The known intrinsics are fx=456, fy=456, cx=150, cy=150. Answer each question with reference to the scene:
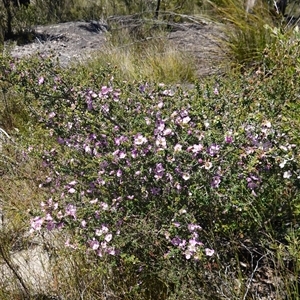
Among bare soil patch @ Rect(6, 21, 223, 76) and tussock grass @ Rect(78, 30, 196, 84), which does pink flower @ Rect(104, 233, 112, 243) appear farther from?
bare soil patch @ Rect(6, 21, 223, 76)

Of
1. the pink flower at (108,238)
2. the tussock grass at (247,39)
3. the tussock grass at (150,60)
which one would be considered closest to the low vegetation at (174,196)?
the pink flower at (108,238)

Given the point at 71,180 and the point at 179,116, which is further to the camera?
the point at 71,180

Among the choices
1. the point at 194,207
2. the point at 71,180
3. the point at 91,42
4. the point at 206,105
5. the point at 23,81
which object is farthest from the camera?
the point at 91,42

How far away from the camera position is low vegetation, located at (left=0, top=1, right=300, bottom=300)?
172cm

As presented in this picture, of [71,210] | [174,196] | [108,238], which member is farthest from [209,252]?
[71,210]

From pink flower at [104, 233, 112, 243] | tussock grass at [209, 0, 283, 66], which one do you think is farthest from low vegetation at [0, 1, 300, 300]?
tussock grass at [209, 0, 283, 66]

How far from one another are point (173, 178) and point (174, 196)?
84mm

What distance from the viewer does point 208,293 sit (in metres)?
1.73

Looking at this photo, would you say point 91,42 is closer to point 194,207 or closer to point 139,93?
point 139,93

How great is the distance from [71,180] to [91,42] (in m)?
5.56

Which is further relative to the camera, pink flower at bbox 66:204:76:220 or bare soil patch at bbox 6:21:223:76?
bare soil patch at bbox 6:21:223:76

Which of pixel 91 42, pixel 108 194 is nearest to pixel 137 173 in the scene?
pixel 108 194

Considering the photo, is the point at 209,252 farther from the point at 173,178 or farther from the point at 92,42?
the point at 92,42

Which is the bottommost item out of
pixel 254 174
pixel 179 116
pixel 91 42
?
pixel 91 42
